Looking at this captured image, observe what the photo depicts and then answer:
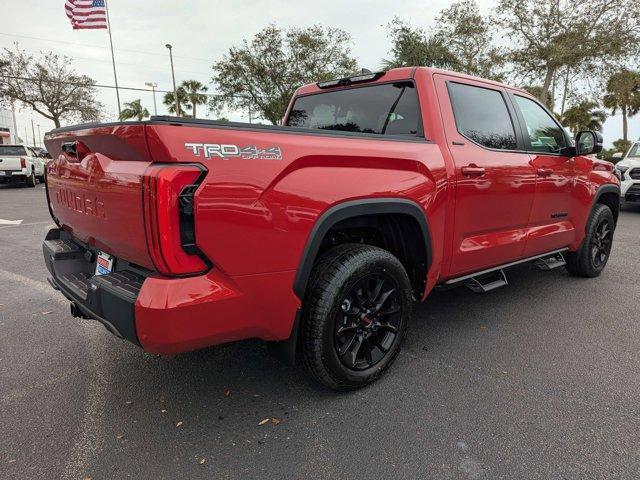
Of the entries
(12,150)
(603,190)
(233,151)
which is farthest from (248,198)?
(12,150)

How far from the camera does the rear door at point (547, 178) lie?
3.59 metres

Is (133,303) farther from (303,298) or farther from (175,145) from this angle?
(303,298)

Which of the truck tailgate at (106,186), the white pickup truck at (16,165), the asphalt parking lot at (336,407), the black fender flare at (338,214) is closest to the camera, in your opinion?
the truck tailgate at (106,186)

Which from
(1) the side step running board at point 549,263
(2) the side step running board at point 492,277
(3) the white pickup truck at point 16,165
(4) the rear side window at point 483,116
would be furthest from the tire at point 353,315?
(3) the white pickup truck at point 16,165

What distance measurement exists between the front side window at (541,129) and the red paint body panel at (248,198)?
1026mm

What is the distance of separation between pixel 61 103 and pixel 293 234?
122 ft

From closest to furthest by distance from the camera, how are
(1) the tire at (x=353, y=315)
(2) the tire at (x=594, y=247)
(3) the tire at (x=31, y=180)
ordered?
(1) the tire at (x=353, y=315), (2) the tire at (x=594, y=247), (3) the tire at (x=31, y=180)

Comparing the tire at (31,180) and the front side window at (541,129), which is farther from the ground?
the tire at (31,180)

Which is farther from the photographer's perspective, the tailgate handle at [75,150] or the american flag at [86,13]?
the american flag at [86,13]

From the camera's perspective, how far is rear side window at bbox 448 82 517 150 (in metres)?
3.03

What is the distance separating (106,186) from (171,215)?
49 centimetres

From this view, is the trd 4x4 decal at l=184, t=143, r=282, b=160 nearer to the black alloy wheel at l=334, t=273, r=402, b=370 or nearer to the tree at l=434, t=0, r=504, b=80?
the black alloy wheel at l=334, t=273, r=402, b=370

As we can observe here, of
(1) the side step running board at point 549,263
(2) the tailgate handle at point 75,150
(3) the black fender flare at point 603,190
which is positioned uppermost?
(2) the tailgate handle at point 75,150

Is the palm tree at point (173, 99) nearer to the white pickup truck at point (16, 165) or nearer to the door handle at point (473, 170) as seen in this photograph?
the white pickup truck at point (16, 165)
